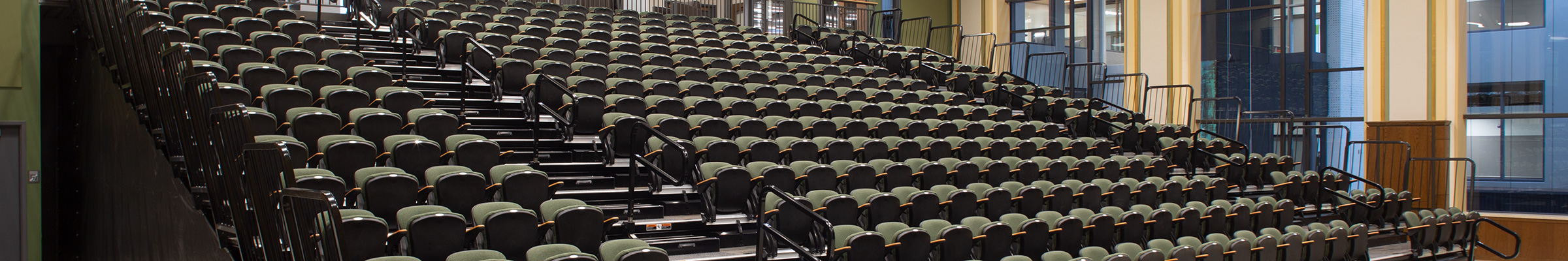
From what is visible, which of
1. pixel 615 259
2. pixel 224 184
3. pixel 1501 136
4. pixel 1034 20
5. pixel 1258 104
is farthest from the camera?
pixel 1034 20

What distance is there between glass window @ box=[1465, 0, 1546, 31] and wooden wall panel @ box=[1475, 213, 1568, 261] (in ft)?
5.43

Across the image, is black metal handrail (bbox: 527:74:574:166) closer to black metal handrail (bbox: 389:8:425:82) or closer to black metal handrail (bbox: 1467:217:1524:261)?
black metal handrail (bbox: 389:8:425:82)

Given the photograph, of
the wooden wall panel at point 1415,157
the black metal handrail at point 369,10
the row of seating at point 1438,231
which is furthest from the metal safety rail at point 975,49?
the black metal handrail at point 369,10

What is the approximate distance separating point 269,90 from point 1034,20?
9.13 metres

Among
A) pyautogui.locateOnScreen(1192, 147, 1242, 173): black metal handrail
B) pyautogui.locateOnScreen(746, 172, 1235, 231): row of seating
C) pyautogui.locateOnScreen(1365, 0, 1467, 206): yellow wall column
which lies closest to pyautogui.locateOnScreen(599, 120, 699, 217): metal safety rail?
pyautogui.locateOnScreen(746, 172, 1235, 231): row of seating

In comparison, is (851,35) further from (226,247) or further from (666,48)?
(226,247)

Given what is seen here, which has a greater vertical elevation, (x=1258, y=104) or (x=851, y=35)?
(x=851, y=35)

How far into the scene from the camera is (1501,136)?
867cm

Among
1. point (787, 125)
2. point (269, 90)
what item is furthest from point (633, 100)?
point (269, 90)

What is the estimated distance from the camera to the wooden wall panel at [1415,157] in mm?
8586

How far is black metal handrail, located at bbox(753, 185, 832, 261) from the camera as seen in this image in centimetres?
436

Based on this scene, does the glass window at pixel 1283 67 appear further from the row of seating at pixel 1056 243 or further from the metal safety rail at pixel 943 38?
the row of seating at pixel 1056 243

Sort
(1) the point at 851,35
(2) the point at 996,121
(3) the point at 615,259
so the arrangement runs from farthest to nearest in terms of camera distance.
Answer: (1) the point at 851,35 → (2) the point at 996,121 → (3) the point at 615,259

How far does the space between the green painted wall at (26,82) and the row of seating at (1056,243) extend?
4797mm
